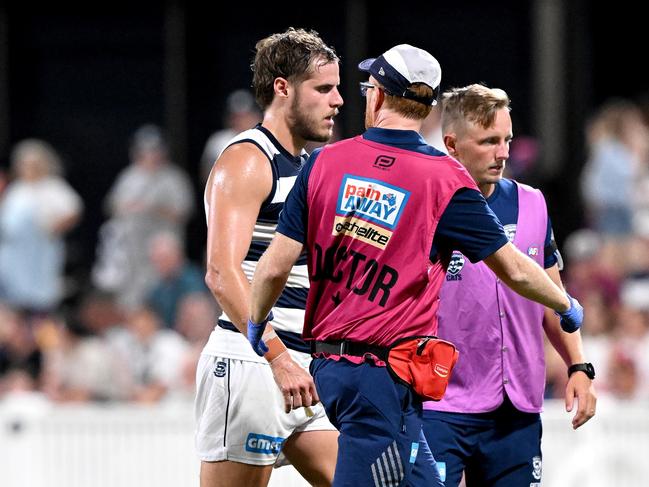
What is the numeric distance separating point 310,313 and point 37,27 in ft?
35.7

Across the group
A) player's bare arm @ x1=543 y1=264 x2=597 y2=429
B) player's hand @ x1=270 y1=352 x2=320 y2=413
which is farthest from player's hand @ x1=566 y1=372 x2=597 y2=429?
player's hand @ x1=270 y1=352 x2=320 y2=413

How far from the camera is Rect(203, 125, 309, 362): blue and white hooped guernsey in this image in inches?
217

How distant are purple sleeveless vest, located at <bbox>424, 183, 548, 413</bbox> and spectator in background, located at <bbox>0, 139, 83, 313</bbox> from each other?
24.9 feet

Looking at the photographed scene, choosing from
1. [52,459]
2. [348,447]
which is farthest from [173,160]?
[348,447]

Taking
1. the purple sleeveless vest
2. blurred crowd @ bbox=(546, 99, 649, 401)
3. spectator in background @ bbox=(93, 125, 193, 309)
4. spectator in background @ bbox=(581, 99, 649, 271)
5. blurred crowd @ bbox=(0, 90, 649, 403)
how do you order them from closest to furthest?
the purple sleeveless vest < blurred crowd @ bbox=(546, 99, 649, 401) < blurred crowd @ bbox=(0, 90, 649, 403) < spectator in background @ bbox=(581, 99, 649, 271) < spectator in background @ bbox=(93, 125, 193, 309)

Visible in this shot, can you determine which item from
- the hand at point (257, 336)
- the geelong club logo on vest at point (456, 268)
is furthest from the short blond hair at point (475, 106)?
the hand at point (257, 336)

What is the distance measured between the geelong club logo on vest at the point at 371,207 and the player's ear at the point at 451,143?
3.24ft

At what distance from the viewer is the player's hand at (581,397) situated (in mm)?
5500

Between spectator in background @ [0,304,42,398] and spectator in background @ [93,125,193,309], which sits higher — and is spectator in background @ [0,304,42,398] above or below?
below

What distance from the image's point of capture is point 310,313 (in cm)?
492

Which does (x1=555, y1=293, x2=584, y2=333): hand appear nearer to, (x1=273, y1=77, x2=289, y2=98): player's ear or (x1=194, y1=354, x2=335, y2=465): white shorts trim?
(x1=194, y1=354, x2=335, y2=465): white shorts trim

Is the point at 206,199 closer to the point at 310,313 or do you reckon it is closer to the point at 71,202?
the point at 310,313

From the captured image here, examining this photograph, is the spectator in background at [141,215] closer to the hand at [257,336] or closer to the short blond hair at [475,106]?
the short blond hair at [475,106]

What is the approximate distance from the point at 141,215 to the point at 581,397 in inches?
314
